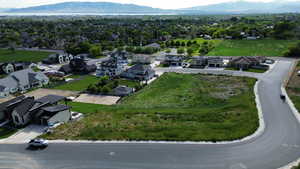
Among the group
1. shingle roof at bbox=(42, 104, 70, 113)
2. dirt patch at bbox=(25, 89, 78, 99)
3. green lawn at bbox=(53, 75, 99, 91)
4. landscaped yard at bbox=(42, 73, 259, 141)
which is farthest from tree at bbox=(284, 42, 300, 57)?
shingle roof at bbox=(42, 104, 70, 113)

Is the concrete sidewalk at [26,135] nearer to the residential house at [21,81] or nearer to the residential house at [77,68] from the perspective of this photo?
the residential house at [21,81]

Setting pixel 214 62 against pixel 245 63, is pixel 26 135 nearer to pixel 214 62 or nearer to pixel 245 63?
pixel 214 62

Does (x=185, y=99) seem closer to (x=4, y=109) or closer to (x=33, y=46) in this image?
(x=4, y=109)

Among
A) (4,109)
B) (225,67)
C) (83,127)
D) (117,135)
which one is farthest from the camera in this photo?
(225,67)

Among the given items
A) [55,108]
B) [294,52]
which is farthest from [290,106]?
[294,52]

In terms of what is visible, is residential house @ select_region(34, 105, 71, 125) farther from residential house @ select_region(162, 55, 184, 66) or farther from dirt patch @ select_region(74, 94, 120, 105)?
residential house @ select_region(162, 55, 184, 66)

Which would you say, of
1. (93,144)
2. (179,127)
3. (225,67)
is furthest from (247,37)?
(93,144)
